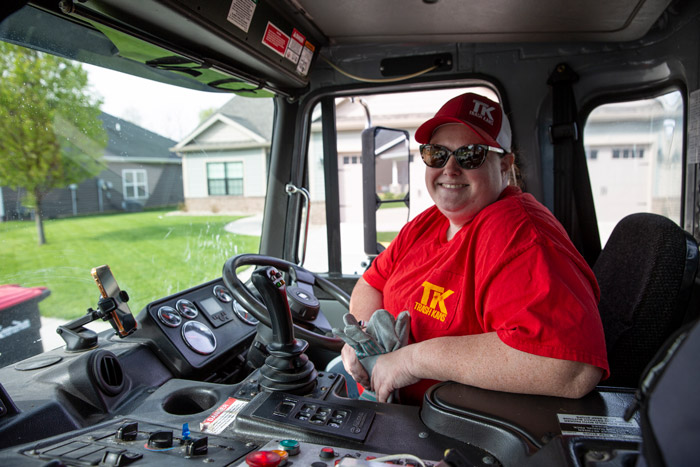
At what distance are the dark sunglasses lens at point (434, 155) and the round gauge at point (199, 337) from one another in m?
1.11

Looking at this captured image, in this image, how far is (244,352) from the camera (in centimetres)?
218

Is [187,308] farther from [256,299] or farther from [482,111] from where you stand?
[482,111]

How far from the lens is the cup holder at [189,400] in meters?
1.56

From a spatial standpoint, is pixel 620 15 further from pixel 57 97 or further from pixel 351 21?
pixel 57 97

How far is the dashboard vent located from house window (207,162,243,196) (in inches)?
47.2

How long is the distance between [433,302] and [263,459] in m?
0.72

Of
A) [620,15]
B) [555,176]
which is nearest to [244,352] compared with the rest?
[555,176]

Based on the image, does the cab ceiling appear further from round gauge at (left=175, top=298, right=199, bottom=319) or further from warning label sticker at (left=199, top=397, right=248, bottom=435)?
warning label sticker at (left=199, top=397, right=248, bottom=435)

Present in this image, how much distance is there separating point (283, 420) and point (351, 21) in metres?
1.81

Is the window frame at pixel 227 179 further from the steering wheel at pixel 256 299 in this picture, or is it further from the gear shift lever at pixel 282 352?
the gear shift lever at pixel 282 352

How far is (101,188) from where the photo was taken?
6.04 feet

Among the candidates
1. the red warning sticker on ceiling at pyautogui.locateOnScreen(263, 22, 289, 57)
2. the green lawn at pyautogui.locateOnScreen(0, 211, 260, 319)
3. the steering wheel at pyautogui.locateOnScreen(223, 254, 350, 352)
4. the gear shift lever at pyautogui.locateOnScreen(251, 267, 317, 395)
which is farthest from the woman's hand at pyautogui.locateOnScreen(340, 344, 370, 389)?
the red warning sticker on ceiling at pyautogui.locateOnScreen(263, 22, 289, 57)

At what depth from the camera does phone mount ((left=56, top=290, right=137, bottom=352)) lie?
1.64 m

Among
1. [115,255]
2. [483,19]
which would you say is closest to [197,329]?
[115,255]
